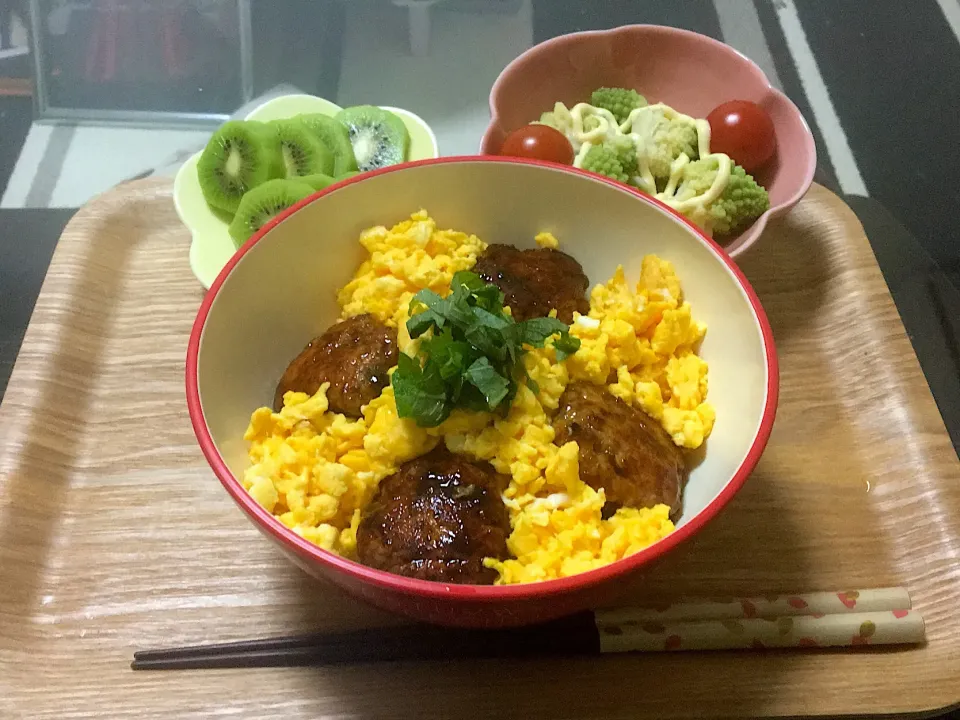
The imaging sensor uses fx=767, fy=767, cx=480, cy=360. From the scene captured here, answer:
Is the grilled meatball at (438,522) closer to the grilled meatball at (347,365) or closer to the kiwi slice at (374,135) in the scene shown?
the grilled meatball at (347,365)

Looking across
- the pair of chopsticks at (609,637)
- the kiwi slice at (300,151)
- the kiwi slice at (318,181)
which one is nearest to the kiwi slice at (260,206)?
the kiwi slice at (318,181)

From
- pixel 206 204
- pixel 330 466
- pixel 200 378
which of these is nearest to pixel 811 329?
pixel 330 466

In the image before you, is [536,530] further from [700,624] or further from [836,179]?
[836,179]

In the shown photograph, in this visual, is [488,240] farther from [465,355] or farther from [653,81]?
[653,81]

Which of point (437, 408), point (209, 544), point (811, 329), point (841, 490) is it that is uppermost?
point (437, 408)

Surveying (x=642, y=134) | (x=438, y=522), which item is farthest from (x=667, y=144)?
(x=438, y=522)

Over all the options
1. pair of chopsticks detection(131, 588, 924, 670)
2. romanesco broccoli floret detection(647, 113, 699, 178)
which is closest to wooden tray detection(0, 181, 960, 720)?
pair of chopsticks detection(131, 588, 924, 670)

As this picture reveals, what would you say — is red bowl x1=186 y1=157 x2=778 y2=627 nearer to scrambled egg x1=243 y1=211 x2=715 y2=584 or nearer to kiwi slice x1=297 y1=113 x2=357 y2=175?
scrambled egg x1=243 y1=211 x2=715 y2=584
